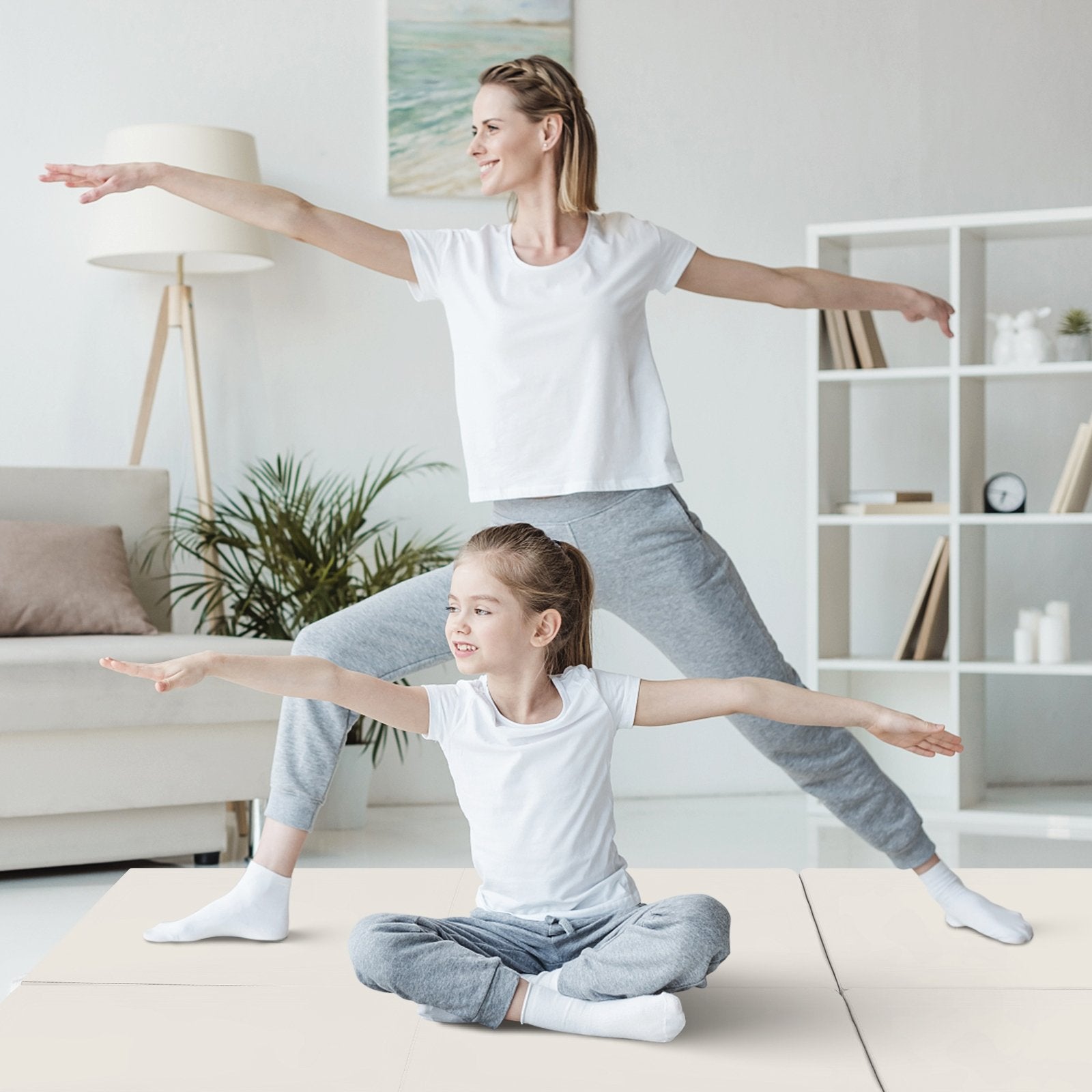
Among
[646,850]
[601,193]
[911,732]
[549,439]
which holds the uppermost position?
[601,193]

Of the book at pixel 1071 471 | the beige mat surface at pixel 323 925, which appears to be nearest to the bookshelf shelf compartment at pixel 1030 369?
the book at pixel 1071 471

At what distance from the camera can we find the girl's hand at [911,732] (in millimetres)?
1529

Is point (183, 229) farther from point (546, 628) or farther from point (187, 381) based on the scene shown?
point (546, 628)

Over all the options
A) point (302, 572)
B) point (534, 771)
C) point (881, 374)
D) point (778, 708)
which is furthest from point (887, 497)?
point (534, 771)

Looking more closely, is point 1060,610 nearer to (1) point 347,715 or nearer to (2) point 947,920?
(2) point 947,920

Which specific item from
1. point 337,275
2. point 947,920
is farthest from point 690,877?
point 337,275

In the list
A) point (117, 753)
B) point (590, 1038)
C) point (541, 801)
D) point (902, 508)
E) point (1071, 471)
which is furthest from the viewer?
point (902, 508)

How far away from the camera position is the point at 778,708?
62.1 inches

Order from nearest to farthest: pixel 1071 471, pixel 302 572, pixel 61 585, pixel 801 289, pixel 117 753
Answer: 1. pixel 801 289
2. pixel 117 753
3. pixel 61 585
4. pixel 302 572
5. pixel 1071 471

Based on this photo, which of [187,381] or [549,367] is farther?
[187,381]

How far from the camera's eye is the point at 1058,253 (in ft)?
13.9

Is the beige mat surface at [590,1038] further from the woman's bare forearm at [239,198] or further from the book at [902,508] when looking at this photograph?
the book at [902,508]

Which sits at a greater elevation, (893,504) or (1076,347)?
(1076,347)

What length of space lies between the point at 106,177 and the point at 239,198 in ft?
0.55
